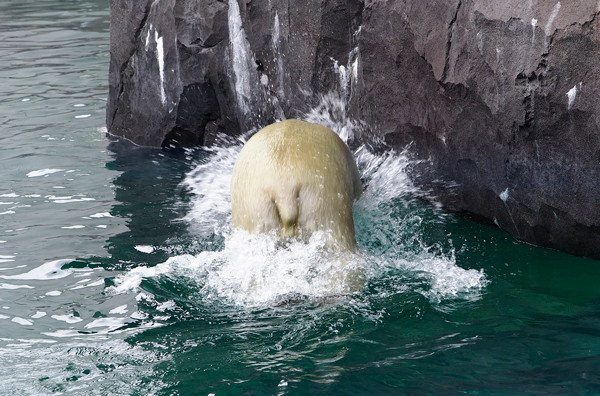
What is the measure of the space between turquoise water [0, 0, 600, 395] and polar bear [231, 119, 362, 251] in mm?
131

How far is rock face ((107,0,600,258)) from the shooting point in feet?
15.7

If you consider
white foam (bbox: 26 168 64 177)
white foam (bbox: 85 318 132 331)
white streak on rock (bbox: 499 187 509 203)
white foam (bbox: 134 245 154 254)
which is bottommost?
white foam (bbox: 85 318 132 331)

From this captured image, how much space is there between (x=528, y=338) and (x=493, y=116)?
1.85 metres

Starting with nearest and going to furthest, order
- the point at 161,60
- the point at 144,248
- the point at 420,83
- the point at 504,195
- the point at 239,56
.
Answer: the point at 504,195 < the point at 144,248 < the point at 420,83 < the point at 239,56 < the point at 161,60

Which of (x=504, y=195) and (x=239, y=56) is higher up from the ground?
(x=239, y=56)

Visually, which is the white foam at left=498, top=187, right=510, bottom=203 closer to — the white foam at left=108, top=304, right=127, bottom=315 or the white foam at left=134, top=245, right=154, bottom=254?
the white foam at left=134, top=245, right=154, bottom=254

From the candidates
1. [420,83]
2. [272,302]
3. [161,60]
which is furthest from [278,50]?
[272,302]

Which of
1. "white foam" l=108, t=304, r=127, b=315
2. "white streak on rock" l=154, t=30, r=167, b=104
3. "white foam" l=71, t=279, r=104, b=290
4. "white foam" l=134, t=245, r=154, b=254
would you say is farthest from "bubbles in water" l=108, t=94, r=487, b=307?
"white streak on rock" l=154, t=30, r=167, b=104

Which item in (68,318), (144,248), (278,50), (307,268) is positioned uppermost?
(278,50)

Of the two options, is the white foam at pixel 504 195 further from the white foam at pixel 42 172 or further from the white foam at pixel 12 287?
the white foam at pixel 42 172

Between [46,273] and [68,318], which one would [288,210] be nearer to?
Result: [68,318]

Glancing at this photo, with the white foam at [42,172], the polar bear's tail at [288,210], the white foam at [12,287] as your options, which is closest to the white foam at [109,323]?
the white foam at [12,287]

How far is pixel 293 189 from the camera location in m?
4.31

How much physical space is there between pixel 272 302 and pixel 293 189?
26.3 inches
